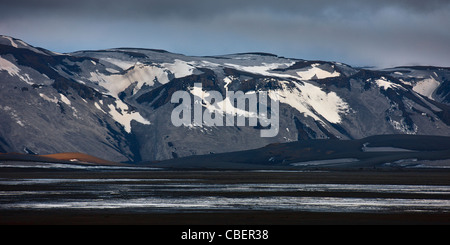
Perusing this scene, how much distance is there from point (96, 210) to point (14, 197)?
13901 millimetres

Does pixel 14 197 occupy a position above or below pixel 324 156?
above

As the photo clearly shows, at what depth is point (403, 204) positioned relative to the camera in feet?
192
